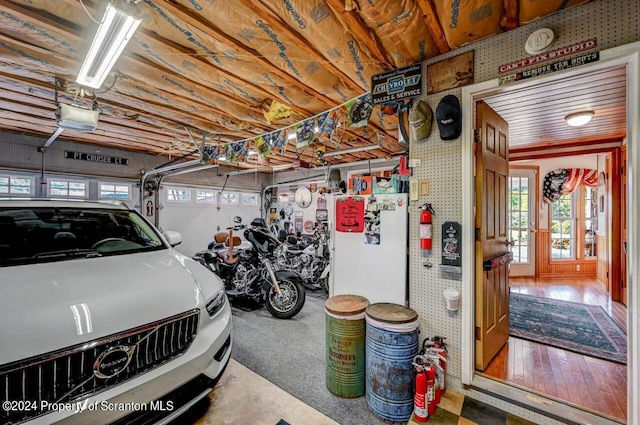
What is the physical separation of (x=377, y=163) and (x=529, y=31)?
5663 mm

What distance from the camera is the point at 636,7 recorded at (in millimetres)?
1598

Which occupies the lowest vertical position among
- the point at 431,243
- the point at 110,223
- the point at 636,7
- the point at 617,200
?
the point at 431,243

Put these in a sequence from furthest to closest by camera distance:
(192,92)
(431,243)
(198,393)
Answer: (192,92) → (431,243) → (198,393)

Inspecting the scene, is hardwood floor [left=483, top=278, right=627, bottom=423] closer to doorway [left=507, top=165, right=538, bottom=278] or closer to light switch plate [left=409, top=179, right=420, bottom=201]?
light switch plate [left=409, top=179, right=420, bottom=201]

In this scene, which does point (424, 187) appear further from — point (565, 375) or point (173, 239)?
point (173, 239)

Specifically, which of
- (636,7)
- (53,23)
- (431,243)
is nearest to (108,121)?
(53,23)

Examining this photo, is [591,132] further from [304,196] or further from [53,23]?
[53,23]

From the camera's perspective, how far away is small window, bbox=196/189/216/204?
8.34 metres

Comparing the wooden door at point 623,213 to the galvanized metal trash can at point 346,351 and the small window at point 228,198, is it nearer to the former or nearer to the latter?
the galvanized metal trash can at point 346,351

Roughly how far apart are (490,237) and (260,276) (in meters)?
3.20

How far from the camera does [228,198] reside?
909 centimetres

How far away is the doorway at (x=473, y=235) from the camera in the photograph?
5.31 ft

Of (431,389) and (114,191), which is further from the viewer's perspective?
(114,191)

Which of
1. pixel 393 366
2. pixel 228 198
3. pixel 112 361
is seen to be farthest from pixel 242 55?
pixel 228 198
